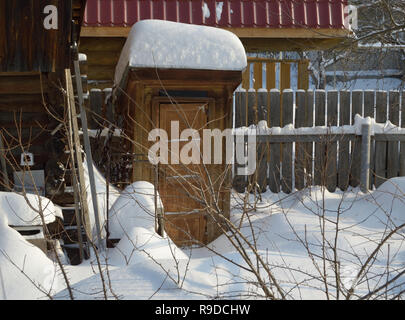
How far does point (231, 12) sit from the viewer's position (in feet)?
34.2

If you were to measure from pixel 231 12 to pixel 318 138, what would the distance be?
10.6 ft

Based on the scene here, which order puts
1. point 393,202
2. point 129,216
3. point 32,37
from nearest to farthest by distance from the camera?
1. point 32,37
2. point 129,216
3. point 393,202

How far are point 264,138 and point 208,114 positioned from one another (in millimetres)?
1910

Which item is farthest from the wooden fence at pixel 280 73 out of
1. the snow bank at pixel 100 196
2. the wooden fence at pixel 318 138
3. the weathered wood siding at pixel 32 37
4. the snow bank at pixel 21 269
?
the snow bank at pixel 21 269

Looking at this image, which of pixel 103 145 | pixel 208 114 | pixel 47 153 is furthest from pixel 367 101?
pixel 47 153

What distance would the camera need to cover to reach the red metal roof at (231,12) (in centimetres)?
1010

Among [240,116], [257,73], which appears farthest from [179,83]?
[257,73]

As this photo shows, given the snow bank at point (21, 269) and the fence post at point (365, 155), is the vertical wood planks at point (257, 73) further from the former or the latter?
the snow bank at point (21, 269)

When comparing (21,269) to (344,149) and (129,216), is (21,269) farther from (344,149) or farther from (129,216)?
(344,149)

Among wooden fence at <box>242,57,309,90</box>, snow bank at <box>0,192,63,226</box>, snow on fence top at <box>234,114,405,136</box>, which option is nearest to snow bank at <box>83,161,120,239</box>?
snow bank at <box>0,192,63,226</box>

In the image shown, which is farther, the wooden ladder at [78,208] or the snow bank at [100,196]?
the snow bank at [100,196]

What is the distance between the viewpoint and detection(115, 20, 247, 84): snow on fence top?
657 cm

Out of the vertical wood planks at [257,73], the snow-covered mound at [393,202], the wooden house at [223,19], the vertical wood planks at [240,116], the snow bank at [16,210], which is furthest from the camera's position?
the vertical wood planks at [257,73]
